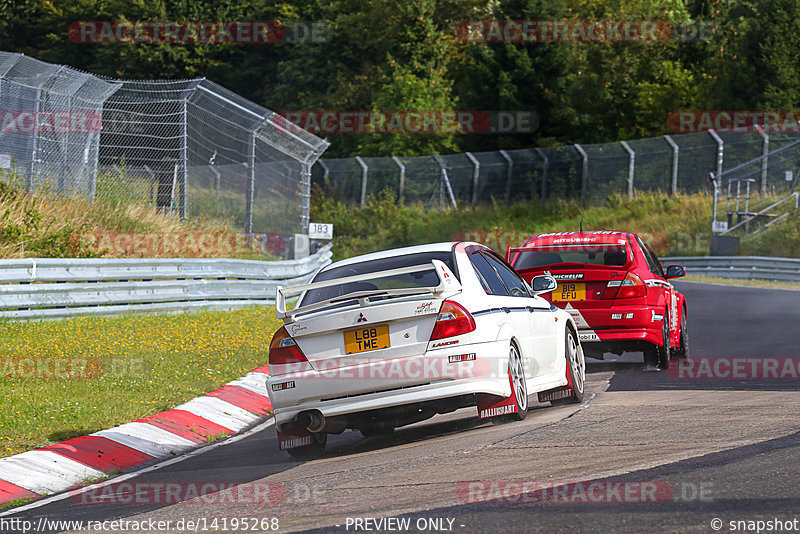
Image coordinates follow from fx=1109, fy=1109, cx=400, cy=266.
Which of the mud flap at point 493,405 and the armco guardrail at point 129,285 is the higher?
the armco guardrail at point 129,285

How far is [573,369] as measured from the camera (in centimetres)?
1002

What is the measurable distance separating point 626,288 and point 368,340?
539cm

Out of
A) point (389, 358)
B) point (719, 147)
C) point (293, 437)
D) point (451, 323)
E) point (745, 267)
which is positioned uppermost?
point (719, 147)

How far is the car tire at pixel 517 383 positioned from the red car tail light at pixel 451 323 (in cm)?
50

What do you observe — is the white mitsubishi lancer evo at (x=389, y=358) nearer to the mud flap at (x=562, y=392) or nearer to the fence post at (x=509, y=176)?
the mud flap at (x=562, y=392)

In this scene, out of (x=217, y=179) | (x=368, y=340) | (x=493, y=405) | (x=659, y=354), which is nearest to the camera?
(x=368, y=340)

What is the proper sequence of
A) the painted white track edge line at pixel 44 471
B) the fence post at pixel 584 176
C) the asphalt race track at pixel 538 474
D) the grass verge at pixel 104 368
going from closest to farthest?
1. the asphalt race track at pixel 538 474
2. the painted white track edge line at pixel 44 471
3. the grass verge at pixel 104 368
4. the fence post at pixel 584 176

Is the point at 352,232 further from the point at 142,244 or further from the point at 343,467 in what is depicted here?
the point at 343,467

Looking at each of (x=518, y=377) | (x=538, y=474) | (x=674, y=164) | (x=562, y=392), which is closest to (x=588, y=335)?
(x=562, y=392)

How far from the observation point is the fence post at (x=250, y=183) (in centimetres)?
2458

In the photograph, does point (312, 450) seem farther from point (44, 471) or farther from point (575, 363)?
point (575, 363)

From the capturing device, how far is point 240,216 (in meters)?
25.1

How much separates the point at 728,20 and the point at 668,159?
58.8 ft

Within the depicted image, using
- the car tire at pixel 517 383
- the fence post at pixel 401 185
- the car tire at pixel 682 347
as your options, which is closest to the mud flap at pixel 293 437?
the car tire at pixel 517 383
